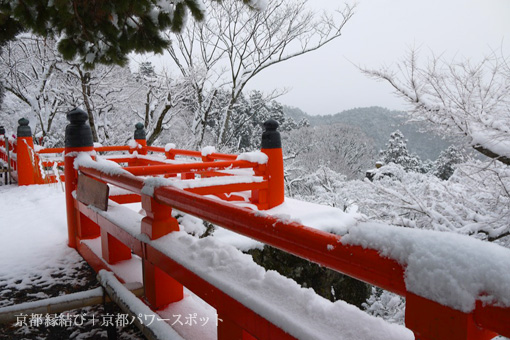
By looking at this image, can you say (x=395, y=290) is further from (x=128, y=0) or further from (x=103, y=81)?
(x=103, y=81)

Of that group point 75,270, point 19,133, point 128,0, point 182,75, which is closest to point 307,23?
point 182,75

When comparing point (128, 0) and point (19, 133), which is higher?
point (128, 0)

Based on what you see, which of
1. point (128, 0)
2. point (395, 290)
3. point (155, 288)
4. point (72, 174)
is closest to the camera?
point (395, 290)

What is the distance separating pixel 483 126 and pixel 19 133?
32.9 ft

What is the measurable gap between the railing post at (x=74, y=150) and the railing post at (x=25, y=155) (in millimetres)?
5508

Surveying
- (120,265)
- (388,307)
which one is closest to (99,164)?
(120,265)

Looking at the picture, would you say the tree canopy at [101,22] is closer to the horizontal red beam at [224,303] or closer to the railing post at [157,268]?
the railing post at [157,268]

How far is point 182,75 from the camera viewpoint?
1688cm

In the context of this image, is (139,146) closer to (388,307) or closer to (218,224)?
(388,307)

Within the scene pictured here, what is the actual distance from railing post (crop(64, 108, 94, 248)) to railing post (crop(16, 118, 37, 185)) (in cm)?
551

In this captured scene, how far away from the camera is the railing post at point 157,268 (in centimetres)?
209

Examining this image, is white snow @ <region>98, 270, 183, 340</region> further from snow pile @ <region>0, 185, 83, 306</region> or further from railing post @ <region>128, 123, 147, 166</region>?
railing post @ <region>128, 123, 147, 166</region>

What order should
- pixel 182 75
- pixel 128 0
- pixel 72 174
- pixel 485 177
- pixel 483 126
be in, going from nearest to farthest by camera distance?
1. pixel 128 0
2. pixel 72 174
3. pixel 483 126
4. pixel 485 177
5. pixel 182 75

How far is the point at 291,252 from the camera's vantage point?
1172 mm
